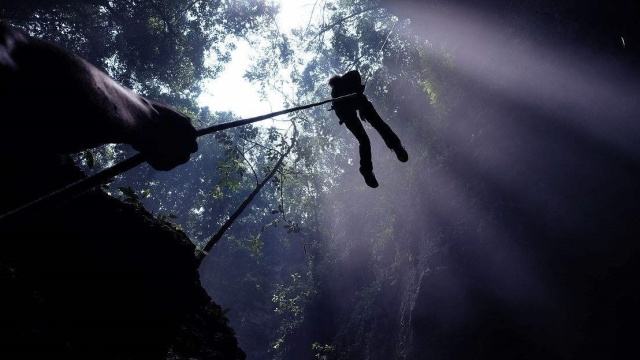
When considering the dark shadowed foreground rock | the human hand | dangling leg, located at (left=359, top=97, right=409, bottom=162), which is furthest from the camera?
dangling leg, located at (left=359, top=97, right=409, bottom=162)

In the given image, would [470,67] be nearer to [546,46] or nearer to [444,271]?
[546,46]

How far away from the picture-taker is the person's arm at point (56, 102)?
40.6 inches

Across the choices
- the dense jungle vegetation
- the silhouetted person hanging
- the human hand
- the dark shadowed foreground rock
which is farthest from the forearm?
the dense jungle vegetation

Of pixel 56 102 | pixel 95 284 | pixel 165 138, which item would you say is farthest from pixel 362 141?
pixel 95 284

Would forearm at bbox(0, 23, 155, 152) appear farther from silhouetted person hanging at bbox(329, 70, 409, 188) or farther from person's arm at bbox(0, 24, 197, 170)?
silhouetted person hanging at bbox(329, 70, 409, 188)

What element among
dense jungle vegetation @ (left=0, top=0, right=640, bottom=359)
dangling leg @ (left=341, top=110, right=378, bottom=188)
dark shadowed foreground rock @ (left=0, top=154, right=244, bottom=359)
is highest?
dense jungle vegetation @ (left=0, top=0, right=640, bottom=359)

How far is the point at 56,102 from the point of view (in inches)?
44.6

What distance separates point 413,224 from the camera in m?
18.7

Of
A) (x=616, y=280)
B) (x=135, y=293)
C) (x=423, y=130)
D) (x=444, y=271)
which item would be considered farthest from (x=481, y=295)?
(x=135, y=293)

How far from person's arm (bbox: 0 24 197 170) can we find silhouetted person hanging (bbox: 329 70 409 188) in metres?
1.71

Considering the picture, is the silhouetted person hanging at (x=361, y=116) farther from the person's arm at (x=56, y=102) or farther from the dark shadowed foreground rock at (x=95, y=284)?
the dark shadowed foreground rock at (x=95, y=284)

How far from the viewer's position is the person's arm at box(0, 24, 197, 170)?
1.03 m

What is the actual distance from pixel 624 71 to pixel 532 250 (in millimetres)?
5811

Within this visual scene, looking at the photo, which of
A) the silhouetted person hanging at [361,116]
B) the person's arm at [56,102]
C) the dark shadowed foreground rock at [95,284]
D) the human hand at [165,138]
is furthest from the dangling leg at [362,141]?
the dark shadowed foreground rock at [95,284]
